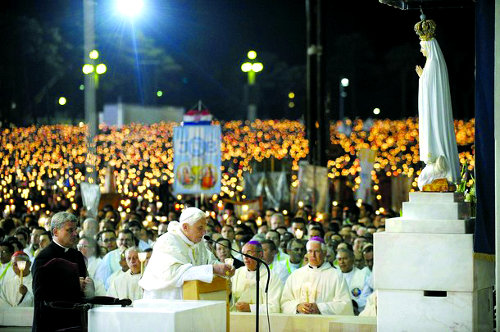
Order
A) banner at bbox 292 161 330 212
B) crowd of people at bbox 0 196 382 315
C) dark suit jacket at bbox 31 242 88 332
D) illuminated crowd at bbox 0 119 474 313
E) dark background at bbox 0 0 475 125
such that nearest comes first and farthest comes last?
dark suit jacket at bbox 31 242 88 332 < crowd of people at bbox 0 196 382 315 < illuminated crowd at bbox 0 119 474 313 < banner at bbox 292 161 330 212 < dark background at bbox 0 0 475 125

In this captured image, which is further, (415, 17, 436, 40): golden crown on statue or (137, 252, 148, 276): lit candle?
(137, 252, 148, 276): lit candle

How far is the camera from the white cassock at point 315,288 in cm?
1489

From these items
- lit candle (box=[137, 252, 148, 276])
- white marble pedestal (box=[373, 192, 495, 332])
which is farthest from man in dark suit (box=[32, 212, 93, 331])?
lit candle (box=[137, 252, 148, 276])

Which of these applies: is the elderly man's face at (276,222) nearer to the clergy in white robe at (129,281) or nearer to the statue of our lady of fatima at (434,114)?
the clergy in white robe at (129,281)

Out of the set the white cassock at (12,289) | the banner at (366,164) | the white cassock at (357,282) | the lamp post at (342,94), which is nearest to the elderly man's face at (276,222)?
the white cassock at (357,282)

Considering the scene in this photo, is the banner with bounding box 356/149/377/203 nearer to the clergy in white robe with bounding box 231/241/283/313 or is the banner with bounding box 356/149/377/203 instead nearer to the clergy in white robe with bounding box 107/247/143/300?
the clergy in white robe with bounding box 107/247/143/300

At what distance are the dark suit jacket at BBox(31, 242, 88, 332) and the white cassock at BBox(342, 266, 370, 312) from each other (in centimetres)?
691

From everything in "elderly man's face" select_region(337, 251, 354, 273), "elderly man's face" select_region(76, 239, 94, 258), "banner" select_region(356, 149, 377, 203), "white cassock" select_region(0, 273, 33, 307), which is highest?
"banner" select_region(356, 149, 377, 203)

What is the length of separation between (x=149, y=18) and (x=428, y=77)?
42645 mm

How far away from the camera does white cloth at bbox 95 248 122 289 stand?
59.1 ft

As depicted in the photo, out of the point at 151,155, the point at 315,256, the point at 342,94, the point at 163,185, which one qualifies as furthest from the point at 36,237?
the point at 342,94

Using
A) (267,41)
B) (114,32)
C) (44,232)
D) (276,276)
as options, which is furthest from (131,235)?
(267,41)

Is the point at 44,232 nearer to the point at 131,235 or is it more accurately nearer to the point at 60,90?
the point at 131,235

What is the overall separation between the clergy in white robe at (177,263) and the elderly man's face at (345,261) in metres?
5.37
